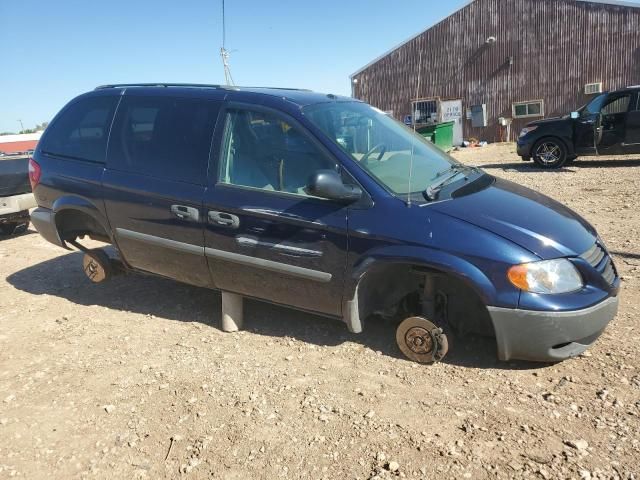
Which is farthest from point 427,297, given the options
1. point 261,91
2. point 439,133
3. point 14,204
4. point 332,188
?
point 439,133

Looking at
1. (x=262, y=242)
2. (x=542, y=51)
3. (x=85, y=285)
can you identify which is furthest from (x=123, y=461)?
(x=542, y=51)

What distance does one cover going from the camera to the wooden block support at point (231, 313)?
12.9ft

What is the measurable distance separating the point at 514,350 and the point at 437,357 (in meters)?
0.50

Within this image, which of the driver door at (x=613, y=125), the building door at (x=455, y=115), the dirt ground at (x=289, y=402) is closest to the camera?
the dirt ground at (x=289, y=402)

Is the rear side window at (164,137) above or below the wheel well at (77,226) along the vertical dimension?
above

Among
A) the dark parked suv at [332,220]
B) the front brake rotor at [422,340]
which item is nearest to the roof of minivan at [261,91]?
the dark parked suv at [332,220]

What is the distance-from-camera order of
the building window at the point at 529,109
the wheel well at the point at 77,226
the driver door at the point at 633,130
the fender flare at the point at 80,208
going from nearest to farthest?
the fender flare at the point at 80,208 < the wheel well at the point at 77,226 < the driver door at the point at 633,130 < the building window at the point at 529,109

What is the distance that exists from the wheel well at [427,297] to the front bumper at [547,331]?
0.32m

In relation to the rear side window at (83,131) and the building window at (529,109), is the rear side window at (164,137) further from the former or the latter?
the building window at (529,109)

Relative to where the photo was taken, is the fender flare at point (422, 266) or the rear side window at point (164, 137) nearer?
the fender flare at point (422, 266)

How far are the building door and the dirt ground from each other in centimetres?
2207

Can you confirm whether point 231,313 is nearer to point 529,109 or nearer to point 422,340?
point 422,340

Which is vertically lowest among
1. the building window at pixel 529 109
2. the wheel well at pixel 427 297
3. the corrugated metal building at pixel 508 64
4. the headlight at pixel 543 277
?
the wheel well at pixel 427 297

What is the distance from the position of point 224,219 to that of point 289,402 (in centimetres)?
138
